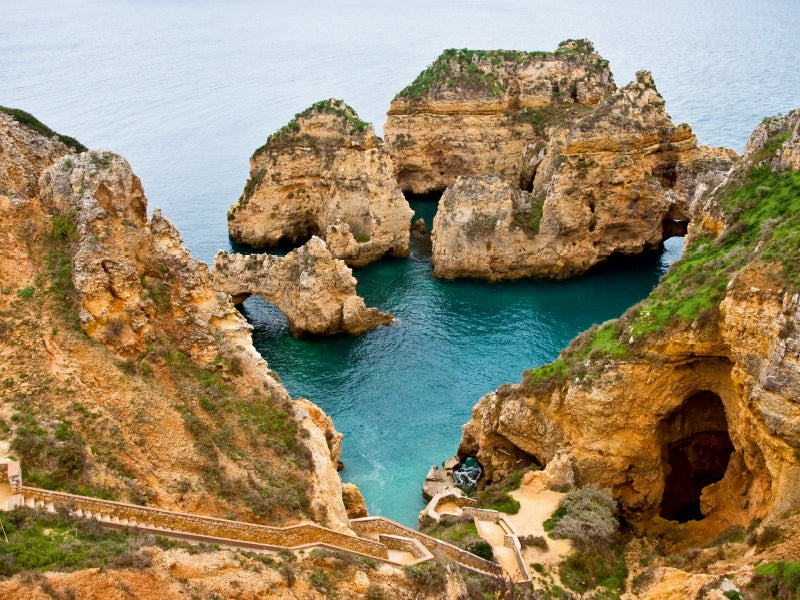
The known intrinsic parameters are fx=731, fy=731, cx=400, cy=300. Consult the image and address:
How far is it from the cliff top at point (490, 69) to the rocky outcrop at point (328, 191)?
16.2 metres

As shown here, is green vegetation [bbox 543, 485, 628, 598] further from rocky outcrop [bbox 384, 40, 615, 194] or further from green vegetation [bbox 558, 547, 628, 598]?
rocky outcrop [bbox 384, 40, 615, 194]

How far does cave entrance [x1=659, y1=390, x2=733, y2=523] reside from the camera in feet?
104

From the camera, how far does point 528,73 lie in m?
75.9

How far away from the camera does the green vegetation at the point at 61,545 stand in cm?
1512

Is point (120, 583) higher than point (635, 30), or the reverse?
point (635, 30)

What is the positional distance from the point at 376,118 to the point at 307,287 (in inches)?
2023

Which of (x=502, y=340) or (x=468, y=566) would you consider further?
(x=502, y=340)

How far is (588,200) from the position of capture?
5691 centimetres

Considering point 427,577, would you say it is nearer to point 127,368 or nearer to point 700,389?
point 127,368

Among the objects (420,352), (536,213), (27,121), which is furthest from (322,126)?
(27,121)

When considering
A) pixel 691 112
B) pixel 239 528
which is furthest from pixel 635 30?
pixel 239 528

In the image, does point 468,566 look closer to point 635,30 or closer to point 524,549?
point 524,549

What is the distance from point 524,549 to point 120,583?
15908mm

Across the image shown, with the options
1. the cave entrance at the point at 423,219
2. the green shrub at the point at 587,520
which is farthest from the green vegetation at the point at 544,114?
the green shrub at the point at 587,520
